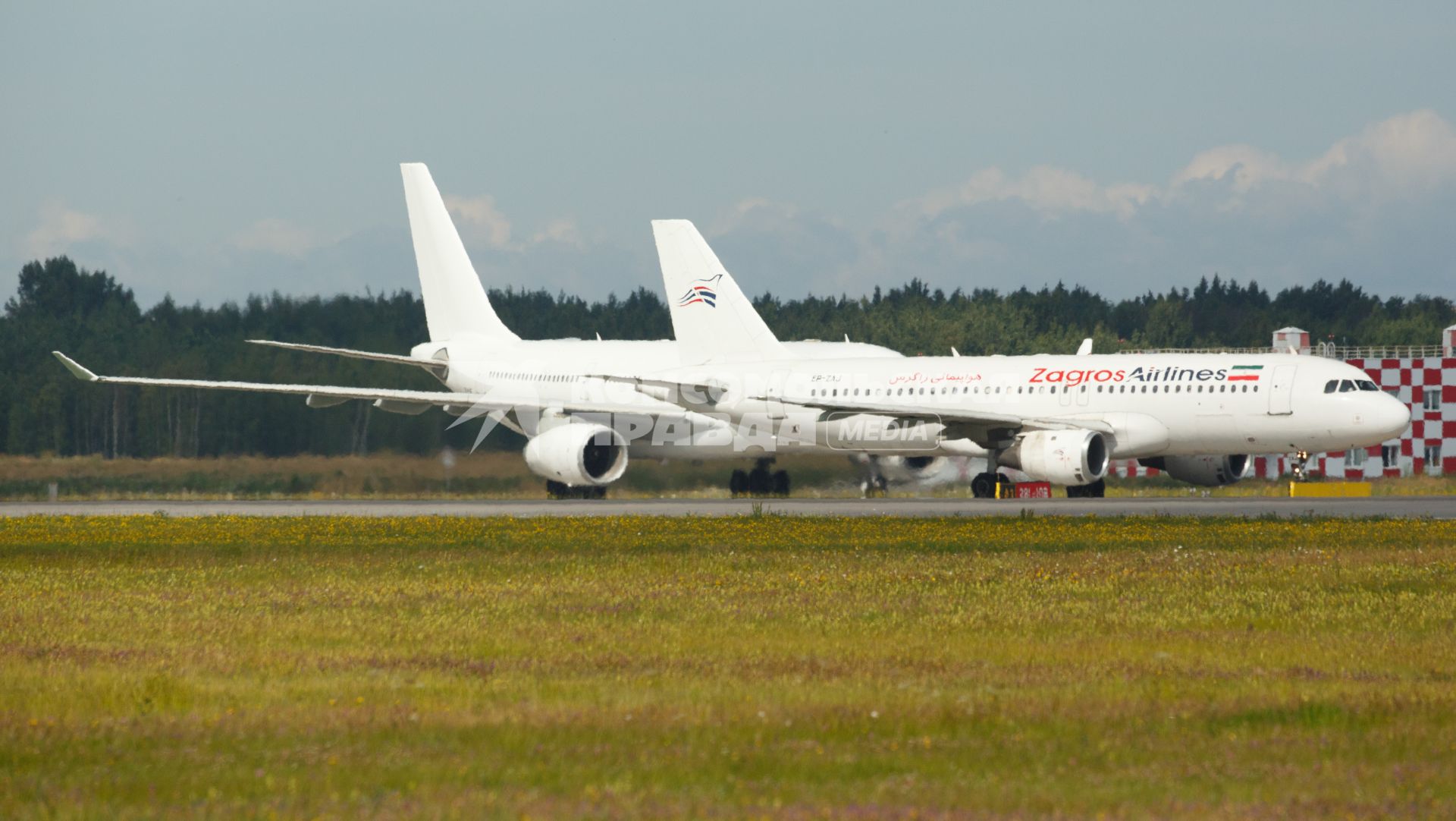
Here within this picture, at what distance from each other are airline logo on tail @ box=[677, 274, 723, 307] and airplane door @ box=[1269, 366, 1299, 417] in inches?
611

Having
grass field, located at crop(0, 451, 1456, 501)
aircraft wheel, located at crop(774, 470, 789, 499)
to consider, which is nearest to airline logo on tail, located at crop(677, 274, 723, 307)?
grass field, located at crop(0, 451, 1456, 501)

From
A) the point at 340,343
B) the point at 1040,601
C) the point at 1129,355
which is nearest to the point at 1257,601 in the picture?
the point at 1040,601

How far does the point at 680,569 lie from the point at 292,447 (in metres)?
25.3

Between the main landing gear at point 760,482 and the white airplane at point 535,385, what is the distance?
0.09 feet

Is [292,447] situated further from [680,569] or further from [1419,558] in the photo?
[1419,558]

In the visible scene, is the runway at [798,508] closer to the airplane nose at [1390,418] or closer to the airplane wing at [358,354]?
the airplane nose at [1390,418]

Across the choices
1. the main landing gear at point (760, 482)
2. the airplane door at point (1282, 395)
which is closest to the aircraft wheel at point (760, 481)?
the main landing gear at point (760, 482)

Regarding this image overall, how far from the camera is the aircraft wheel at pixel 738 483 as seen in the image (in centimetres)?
4359

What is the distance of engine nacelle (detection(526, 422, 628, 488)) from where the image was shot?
41594 millimetres

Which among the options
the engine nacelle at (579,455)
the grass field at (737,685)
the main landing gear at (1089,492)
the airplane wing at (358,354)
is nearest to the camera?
the grass field at (737,685)

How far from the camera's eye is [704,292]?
46.3 metres

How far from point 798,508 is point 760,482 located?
8616mm

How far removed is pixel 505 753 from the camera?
8.62 meters

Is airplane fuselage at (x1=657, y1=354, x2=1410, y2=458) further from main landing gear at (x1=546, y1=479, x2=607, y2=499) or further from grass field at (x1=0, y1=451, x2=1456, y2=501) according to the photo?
main landing gear at (x1=546, y1=479, x2=607, y2=499)
